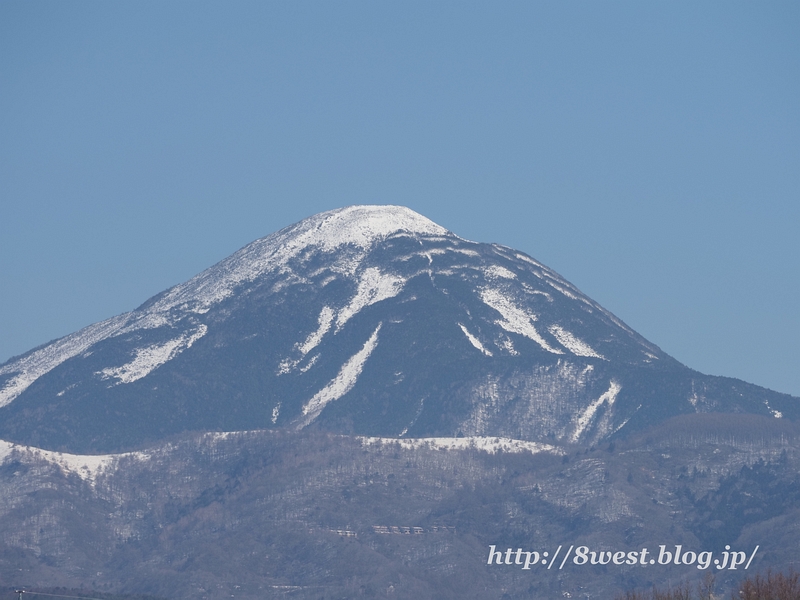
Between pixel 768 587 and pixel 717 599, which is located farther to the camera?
pixel 717 599

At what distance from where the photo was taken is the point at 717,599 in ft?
479

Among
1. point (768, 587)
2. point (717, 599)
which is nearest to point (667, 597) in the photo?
point (717, 599)

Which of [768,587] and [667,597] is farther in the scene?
[667,597]

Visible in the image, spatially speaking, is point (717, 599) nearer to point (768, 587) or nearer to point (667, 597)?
point (667, 597)

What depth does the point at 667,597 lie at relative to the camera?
500ft

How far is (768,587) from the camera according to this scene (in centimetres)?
12888

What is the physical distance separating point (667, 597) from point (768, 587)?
960 inches

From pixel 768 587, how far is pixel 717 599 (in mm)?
17554

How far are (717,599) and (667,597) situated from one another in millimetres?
7292
